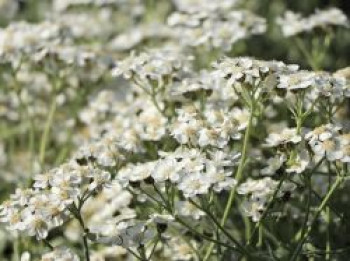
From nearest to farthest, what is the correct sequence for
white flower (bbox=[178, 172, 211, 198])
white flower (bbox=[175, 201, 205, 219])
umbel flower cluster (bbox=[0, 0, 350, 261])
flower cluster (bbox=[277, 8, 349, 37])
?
white flower (bbox=[178, 172, 211, 198])
umbel flower cluster (bbox=[0, 0, 350, 261])
white flower (bbox=[175, 201, 205, 219])
flower cluster (bbox=[277, 8, 349, 37])

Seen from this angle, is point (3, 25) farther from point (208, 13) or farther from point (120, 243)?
point (120, 243)

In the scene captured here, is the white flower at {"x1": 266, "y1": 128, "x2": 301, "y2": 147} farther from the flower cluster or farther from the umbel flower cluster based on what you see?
the flower cluster

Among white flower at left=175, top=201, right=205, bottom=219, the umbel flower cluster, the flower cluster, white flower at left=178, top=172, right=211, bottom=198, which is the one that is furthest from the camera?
the flower cluster

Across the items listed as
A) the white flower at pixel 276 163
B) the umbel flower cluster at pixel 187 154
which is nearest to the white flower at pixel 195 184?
the umbel flower cluster at pixel 187 154

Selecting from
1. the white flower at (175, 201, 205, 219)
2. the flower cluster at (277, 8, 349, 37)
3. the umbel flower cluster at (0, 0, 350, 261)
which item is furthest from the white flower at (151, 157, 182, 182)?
the flower cluster at (277, 8, 349, 37)

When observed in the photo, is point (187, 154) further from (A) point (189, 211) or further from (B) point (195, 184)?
(A) point (189, 211)

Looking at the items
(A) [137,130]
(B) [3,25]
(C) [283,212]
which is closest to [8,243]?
(A) [137,130]

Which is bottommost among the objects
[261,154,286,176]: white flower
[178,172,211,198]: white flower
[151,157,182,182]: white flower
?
[261,154,286,176]: white flower

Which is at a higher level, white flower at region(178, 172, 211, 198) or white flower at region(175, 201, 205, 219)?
white flower at region(178, 172, 211, 198)
